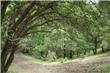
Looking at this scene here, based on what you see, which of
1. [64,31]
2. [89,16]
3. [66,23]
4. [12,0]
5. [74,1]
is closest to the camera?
[12,0]

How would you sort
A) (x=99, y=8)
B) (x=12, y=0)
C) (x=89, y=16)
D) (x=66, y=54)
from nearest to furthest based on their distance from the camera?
(x=12, y=0)
(x=99, y=8)
(x=89, y=16)
(x=66, y=54)

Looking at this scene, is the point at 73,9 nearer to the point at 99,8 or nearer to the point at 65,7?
the point at 65,7

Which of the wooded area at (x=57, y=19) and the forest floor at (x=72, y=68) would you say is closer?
the wooded area at (x=57, y=19)

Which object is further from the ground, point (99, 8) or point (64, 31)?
point (99, 8)

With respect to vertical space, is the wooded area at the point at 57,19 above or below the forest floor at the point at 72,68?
above

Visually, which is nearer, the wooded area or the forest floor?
the wooded area

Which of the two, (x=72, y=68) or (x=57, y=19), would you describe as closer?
(x=57, y=19)

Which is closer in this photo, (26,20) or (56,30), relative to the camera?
(26,20)

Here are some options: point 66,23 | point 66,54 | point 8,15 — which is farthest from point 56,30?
point 66,54

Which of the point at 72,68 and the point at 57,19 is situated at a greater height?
the point at 57,19

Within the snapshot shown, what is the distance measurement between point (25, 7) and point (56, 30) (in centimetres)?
349

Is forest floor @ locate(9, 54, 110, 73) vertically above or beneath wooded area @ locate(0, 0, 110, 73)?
beneath

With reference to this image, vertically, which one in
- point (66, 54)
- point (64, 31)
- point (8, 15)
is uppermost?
point (8, 15)

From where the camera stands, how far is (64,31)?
1254cm
